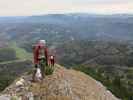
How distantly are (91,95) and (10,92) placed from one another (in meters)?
4.51

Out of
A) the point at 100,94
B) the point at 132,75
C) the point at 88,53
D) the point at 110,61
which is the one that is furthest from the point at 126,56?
the point at 100,94

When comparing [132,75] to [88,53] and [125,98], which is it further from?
[88,53]

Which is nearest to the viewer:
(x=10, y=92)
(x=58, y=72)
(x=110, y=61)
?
(x=10, y=92)

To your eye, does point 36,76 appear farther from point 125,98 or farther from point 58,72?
point 125,98

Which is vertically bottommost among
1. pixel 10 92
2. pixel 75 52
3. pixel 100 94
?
pixel 75 52

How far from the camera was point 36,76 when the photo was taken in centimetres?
1664

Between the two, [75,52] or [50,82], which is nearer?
[50,82]

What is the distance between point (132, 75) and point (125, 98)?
66.7 metres

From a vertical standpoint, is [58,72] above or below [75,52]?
above

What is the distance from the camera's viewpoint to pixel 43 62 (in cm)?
1722

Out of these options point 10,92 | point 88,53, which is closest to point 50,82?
point 10,92

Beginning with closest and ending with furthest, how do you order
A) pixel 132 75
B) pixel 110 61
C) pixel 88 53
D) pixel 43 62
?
pixel 43 62, pixel 132 75, pixel 110 61, pixel 88 53

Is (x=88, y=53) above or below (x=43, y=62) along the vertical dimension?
below

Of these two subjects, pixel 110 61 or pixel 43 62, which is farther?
pixel 110 61
